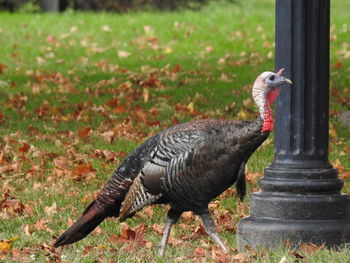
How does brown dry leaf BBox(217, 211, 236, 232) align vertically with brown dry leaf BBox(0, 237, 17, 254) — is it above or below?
below

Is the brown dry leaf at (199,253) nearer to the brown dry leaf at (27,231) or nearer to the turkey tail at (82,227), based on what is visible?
the turkey tail at (82,227)

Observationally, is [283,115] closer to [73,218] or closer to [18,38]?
[73,218]

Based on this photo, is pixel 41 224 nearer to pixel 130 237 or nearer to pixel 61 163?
pixel 130 237

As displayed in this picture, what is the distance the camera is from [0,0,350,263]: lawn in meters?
6.46

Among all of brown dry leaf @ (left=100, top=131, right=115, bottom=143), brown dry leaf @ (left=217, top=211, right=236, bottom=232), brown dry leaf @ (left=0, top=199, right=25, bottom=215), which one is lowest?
brown dry leaf @ (left=100, top=131, right=115, bottom=143)

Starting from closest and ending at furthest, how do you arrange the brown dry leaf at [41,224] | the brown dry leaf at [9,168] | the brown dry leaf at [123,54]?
1. the brown dry leaf at [41,224]
2. the brown dry leaf at [9,168]
3. the brown dry leaf at [123,54]

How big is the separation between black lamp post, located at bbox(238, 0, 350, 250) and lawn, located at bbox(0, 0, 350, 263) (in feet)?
0.79

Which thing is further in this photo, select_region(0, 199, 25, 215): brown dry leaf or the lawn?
select_region(0, 199, 25, 215): brown dry leaf

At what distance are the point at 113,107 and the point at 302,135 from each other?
6571mm

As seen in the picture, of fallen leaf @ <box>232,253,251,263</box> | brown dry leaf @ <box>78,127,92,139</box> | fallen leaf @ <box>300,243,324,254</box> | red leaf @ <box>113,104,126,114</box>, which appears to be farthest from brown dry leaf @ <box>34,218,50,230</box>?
red leaf @ <box>113,104,126,114</box>

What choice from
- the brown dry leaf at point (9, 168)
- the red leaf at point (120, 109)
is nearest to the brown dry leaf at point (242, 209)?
the brown dry leaf at point (9, 168)

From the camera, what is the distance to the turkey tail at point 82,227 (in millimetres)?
5941

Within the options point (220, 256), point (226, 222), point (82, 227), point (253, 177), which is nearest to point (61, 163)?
point (253, 177)

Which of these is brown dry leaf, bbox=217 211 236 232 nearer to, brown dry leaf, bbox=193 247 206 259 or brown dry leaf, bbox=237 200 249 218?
brown dry leaf, bbox=237 200 249 218
